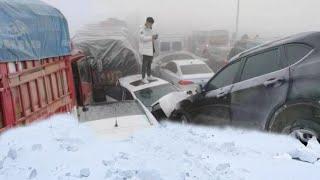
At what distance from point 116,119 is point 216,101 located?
2.05 meters

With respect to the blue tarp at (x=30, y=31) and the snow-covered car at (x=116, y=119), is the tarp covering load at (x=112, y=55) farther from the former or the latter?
the snow-covered car at (x=116, y=119)

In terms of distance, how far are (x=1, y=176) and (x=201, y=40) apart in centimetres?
2063

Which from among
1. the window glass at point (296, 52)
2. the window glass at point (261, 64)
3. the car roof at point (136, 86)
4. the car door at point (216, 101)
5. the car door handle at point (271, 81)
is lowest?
the car roof at point (136, 86)

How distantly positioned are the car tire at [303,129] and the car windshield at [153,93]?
4548mm

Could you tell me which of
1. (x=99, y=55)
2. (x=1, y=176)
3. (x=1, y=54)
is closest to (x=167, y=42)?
(x=99, y=55)

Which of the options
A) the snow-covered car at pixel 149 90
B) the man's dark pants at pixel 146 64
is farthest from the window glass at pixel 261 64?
the man's dark pants at pixel 146 64

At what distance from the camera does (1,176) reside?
14.1 ft

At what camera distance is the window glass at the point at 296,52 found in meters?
5.95

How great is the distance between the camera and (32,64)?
668 cm

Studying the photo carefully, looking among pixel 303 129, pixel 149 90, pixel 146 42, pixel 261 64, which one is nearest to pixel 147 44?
pixel 146 42

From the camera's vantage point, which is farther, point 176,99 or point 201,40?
point 201,40

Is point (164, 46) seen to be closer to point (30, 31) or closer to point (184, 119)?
point (184, 119)

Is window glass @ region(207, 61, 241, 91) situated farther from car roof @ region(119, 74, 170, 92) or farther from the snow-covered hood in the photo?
car roof @ region(119, 74, 170, 92)

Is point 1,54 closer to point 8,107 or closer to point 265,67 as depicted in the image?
point 8,107
